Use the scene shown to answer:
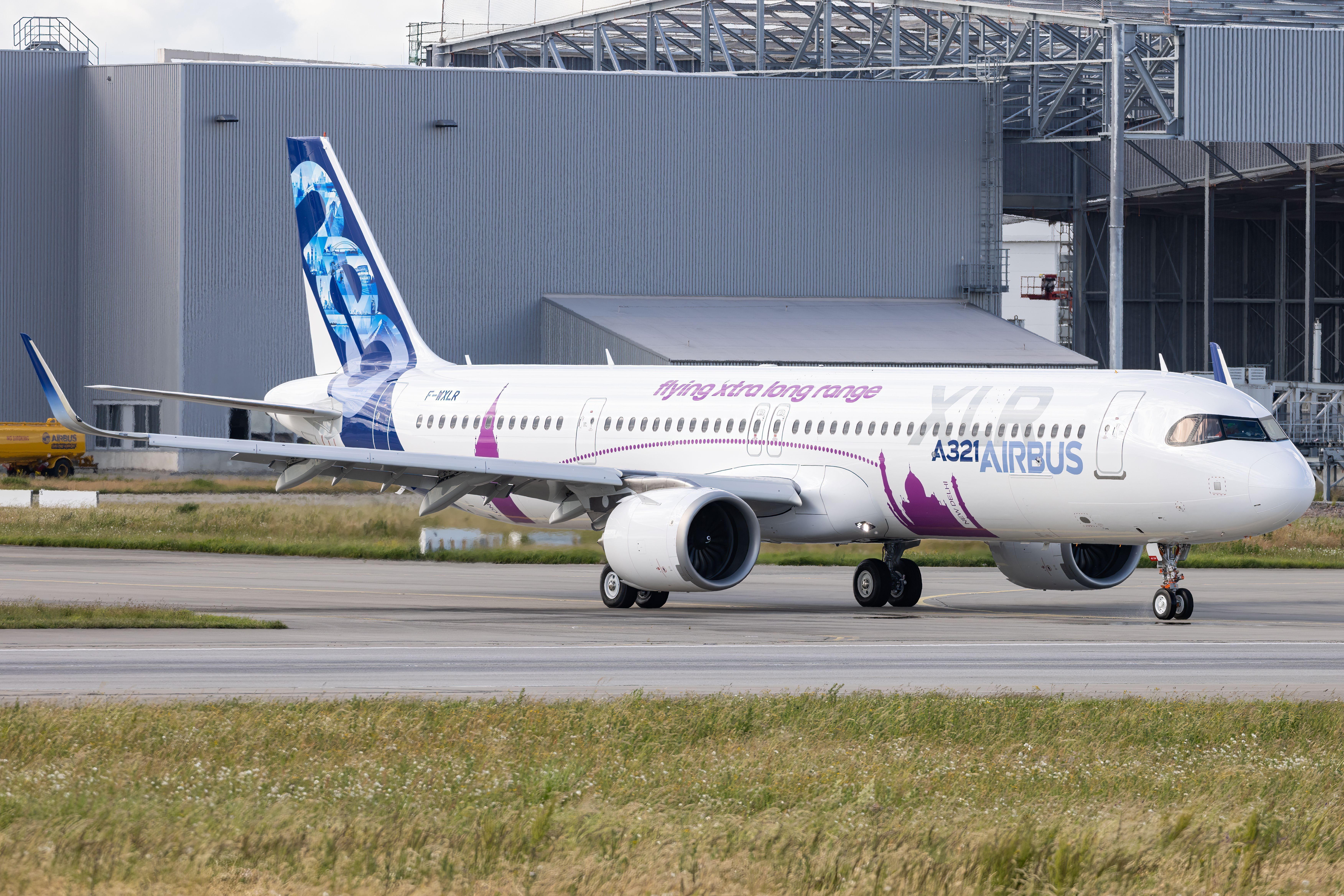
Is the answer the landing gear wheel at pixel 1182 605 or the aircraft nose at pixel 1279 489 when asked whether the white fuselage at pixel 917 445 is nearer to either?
the aircraft nose at pixel 1279 489

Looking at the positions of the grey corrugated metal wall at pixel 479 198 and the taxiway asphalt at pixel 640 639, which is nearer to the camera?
the taxiway asphalt at pixel 640 639

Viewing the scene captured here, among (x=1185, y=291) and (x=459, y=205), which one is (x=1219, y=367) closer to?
(x=459, y=205)

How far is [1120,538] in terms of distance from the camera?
28.4 m

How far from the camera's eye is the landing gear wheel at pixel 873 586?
3184 cm

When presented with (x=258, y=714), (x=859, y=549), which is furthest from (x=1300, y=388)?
(x=258, y=714)

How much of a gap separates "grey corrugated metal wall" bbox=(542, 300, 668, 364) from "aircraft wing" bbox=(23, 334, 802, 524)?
3546 centimetres

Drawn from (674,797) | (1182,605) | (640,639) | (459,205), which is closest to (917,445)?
(1182,605)

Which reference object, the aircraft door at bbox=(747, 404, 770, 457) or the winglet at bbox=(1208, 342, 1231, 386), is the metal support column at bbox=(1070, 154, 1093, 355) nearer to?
the winglet at bbox=(1208, 342, 1231, 386)

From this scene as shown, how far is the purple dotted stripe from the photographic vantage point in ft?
100

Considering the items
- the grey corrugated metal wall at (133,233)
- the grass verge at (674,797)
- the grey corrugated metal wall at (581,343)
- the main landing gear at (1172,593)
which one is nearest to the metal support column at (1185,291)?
the grey corrugated metal wall at (581,343)

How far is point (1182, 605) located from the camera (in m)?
28.2

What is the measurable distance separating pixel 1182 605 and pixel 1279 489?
8.33ft

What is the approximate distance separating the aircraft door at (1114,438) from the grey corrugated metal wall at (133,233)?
A: 4807 cm

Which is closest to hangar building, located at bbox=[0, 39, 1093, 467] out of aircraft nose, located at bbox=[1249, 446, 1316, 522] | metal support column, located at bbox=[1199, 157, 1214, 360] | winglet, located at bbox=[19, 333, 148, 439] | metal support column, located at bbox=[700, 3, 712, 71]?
metal support column, located at bbox=[700, 3, 712, 71]
